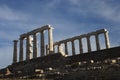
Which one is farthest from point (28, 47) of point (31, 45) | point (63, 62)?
point (63, 62)

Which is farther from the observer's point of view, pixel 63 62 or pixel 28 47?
pixel 28 47

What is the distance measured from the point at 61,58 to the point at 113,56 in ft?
27.3

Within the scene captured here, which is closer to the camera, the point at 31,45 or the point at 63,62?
the point at 63,62

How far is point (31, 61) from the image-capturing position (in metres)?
44.8

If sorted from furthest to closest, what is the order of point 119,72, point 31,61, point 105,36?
point 105,36, point 31,61, point 119,72

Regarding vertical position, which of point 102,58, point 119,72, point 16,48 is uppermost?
point 16,48

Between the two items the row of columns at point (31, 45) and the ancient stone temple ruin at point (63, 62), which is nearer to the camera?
the ancient stone temple ruin at point (63, 62)

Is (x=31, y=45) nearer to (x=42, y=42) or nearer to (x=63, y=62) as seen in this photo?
(x=42, y=42)

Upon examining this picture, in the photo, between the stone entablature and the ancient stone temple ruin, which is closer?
the ancient stone temple ruin

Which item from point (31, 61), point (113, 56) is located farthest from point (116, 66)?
point (31, 61)

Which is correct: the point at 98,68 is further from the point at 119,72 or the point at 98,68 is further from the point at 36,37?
the point at 36,37

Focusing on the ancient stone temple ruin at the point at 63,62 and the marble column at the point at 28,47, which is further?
the marble column at the point at 28,47

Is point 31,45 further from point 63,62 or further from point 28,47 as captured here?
point 63,62

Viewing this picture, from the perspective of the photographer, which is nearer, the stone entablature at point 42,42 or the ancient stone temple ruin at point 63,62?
the ancient stone temple ruin at point 63,62
